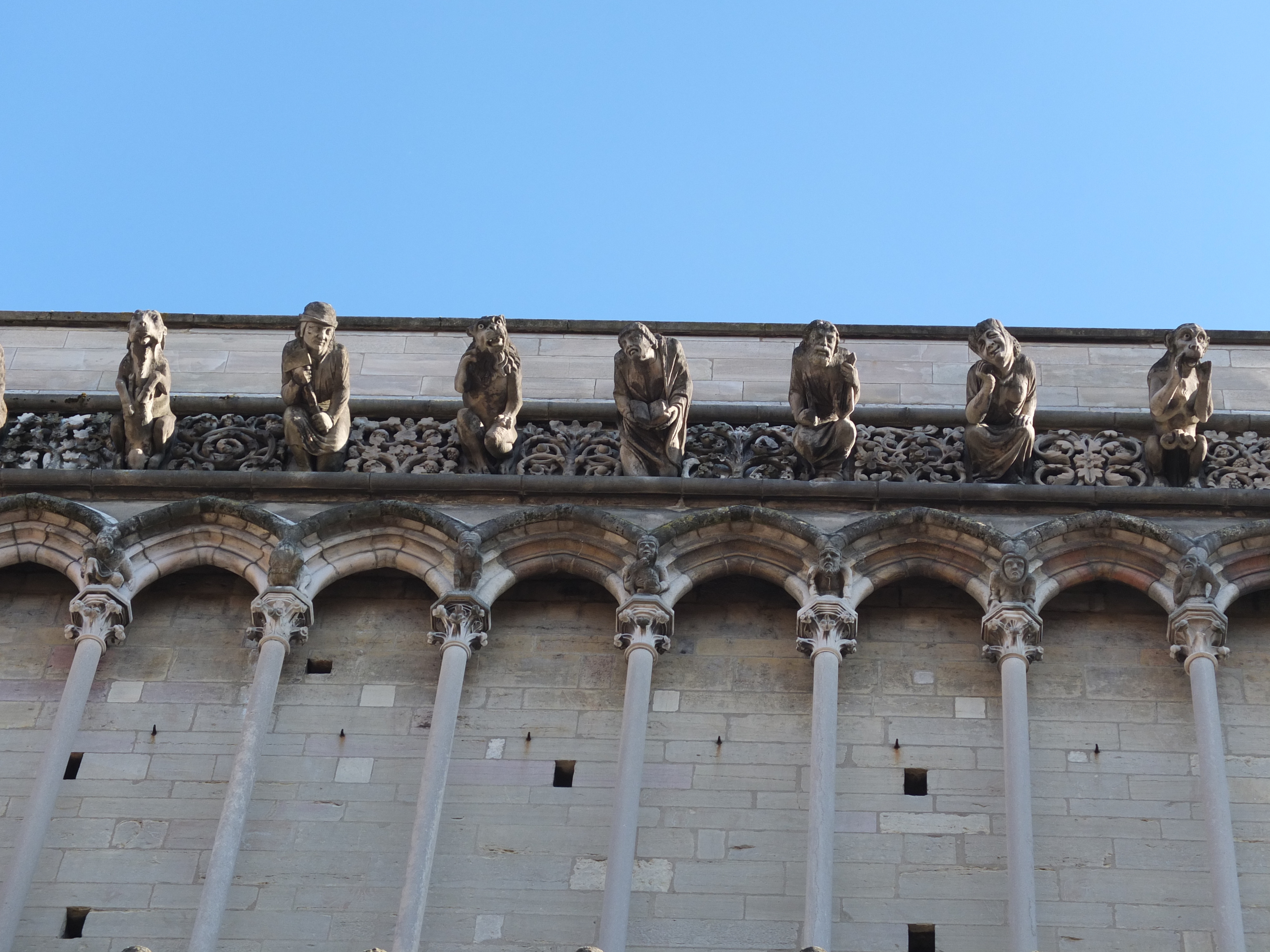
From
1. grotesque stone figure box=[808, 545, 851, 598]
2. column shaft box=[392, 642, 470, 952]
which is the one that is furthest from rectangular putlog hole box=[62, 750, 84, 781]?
grotesque stone figure box=[808, 545, 851, 598]

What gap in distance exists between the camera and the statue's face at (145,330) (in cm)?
1658

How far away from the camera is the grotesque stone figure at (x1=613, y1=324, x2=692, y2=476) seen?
1603 cm

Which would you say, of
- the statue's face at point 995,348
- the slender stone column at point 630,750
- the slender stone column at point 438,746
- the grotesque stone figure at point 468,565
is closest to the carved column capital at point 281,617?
the slender stone column at point 438,746

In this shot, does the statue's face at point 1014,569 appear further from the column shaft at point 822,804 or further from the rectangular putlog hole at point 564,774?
the rectangular putlog hole at point 564,774

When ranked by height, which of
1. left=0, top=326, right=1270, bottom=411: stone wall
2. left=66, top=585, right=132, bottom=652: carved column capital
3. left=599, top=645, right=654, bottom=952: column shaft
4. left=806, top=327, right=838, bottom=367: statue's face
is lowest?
left=599, top=645, right=654, bottom=952: column shaft

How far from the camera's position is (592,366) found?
687 inches

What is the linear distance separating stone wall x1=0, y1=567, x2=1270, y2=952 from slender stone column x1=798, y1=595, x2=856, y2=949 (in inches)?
5.4

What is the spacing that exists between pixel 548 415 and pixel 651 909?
364cm

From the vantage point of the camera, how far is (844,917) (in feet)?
45.2

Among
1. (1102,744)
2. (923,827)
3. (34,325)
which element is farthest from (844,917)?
(34,325)

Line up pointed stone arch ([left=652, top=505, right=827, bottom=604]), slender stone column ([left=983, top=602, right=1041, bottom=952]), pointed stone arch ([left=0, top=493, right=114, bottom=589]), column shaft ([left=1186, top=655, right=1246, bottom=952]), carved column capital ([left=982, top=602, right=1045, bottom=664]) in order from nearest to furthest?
column shaft ([left=1186, top=655, right=1246, bottom=952])
slender stone column ([left=983, top=602, right=1041, bottom=952])
carved column capital ([left=982, top=602, right=1045, bottom=664])
pointed stone arch ([left=652, top=505, right=827, bottom=604])
pointed stone arch ([left=0, top=493, right=114, bottom=589])

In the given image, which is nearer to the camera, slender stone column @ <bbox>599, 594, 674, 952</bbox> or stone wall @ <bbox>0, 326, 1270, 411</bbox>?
slender stone column @ <bbox>599, 594, 674, 952</bbox>

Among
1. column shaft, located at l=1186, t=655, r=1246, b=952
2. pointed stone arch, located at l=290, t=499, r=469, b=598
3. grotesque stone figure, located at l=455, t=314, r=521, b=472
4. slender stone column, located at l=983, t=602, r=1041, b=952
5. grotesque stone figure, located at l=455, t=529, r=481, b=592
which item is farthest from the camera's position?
grotesque stone figure, located at l=455, t=314, r=521, b=472

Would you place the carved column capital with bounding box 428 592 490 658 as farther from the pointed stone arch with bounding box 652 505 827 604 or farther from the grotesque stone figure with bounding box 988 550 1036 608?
the grotesque stone figure with bounding box 988 550 1036 608
